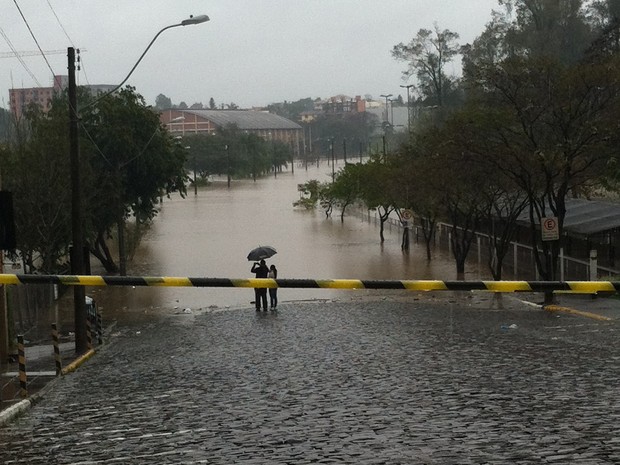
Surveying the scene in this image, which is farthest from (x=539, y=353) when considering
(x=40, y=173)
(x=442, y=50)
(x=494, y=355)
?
(x=442, y=50)

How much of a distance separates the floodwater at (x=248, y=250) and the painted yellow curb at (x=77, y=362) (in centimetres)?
1248

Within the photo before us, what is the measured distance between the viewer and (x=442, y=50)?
101812 millimetres

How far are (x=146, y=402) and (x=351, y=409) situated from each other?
2930mm

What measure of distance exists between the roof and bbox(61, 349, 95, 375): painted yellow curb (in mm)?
24192

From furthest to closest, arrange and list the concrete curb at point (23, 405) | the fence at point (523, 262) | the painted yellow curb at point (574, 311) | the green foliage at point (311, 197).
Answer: the green foliage at point (311, 197)
the fence at point (523, 262)
the painted yellow curb at point (574, 311)
the concrete curb at point (23, 405)

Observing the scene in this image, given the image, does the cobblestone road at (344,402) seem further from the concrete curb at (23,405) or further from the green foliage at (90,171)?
the green foliage at (90,171)

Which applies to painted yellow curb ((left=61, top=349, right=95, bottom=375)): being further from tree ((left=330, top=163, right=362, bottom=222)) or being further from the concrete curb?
tree ((left=330, top=163, right=362, bottom=222))

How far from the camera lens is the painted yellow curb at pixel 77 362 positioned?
20484 millimetres

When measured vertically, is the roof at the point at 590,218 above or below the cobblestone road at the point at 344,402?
above

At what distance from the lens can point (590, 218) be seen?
46.5 metres

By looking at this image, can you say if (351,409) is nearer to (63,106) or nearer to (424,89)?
(63,106)

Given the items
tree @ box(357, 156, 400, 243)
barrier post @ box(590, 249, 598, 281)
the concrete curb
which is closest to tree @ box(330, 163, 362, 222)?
tree @ box(357, 156, 400, 243)

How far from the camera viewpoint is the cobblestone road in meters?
→ 10.2

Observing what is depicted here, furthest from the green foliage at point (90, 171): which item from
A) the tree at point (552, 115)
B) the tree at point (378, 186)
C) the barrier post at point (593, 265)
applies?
the barrier post at point (593, 265)
